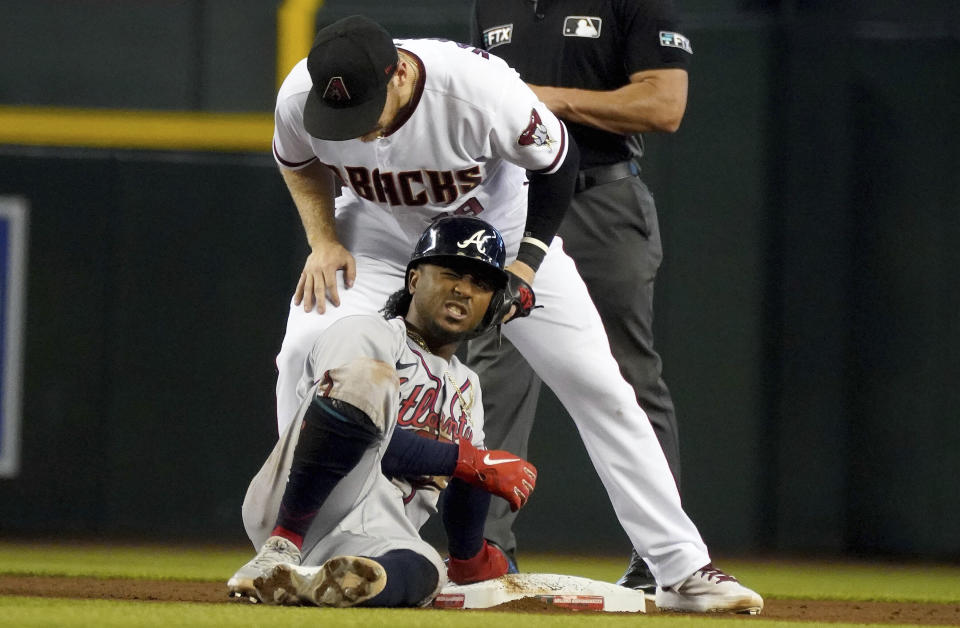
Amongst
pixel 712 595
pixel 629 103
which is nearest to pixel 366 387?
pixel 712 595

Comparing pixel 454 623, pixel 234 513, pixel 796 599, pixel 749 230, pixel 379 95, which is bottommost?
pixel 234 513

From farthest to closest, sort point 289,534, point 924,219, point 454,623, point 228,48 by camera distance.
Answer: point 228,48 < point 924,219 < point 289,534 < point 454,623

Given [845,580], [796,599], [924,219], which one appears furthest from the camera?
[924,219]

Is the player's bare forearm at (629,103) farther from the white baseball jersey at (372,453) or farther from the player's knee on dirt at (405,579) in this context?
the player's knee on dirt at (405,579)

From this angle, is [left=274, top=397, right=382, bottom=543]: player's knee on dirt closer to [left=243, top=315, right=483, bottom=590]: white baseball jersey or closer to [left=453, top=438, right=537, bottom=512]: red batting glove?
[left=243, top=315, right=483, bottom=590]: white baseball jersey

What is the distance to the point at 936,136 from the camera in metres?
5.82

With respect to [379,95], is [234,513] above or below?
below

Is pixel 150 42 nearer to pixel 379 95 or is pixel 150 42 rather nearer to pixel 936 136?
pixel 936 136

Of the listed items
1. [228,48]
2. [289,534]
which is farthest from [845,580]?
[228,48]

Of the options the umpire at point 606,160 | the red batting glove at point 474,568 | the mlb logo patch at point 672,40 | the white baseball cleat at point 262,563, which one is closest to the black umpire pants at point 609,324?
the umpire at point 606,160

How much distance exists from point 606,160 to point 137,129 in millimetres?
2823

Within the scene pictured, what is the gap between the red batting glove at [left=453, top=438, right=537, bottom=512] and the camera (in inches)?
108

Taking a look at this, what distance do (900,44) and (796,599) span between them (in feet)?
9.58

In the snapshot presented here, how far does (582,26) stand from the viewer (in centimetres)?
390
